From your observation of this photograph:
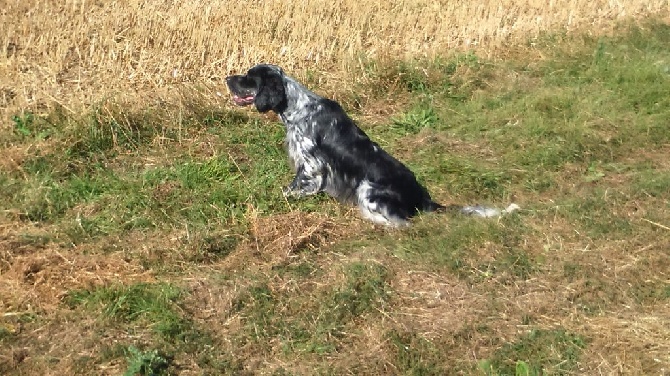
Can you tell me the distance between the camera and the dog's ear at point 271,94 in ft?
22.7

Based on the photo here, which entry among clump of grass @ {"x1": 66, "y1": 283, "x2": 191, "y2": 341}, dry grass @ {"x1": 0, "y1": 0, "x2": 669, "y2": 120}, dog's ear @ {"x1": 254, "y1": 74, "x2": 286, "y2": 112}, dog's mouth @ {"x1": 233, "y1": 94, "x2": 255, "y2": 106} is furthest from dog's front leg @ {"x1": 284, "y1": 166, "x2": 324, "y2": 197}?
dry grass @ {"x1": 0, "y1": 0, "x2": 669, "y2": 120}

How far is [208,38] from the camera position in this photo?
9.68 meters

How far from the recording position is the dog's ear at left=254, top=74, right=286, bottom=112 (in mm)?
6926

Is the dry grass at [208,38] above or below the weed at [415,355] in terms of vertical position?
above

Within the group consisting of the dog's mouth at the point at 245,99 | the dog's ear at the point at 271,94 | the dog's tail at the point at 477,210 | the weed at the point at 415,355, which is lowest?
the weed at the point at 415,355

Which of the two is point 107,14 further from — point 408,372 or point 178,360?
point 408,372

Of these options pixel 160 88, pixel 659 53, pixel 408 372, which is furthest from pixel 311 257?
pixel 659 53

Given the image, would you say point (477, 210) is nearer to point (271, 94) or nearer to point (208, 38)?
point (271, 94)

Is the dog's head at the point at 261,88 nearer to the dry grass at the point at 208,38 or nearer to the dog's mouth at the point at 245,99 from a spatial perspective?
the dog's mouth at the point at 245,99

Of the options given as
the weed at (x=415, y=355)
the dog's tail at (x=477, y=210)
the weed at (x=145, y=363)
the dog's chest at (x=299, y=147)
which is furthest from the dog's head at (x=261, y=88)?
the weed at (x=145, y=363)

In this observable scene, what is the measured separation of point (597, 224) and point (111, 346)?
3.99 metres

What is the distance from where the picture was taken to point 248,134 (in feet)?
26.0

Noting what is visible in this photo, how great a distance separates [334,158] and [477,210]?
4.45ft

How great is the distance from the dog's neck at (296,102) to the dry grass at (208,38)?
1.69 metres
